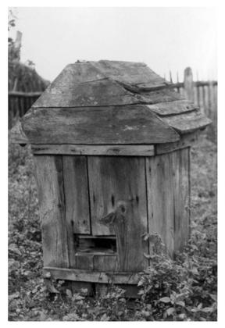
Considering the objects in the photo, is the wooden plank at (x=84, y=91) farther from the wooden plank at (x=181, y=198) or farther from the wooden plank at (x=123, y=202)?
the wooden plank at (x=181, y=198)

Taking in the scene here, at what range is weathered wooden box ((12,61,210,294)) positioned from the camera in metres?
4.26

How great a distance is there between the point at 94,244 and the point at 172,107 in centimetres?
137

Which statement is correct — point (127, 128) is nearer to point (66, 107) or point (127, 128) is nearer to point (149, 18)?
point (66, 107)

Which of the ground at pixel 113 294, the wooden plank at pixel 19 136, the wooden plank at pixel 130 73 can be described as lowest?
the ground at pixel 113 294

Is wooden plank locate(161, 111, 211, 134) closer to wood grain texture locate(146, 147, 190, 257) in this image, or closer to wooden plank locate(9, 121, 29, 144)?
wood grain texture locate(146, 147, 190, 257)

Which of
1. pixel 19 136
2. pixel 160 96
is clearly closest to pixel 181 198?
pixel 160 96

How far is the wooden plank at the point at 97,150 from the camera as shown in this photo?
423 cm

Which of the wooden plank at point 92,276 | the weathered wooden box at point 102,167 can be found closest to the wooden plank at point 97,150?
the weathered wooden box at point 102,167

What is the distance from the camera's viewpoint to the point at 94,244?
4.60 m

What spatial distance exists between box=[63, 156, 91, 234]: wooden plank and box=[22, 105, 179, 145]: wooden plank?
0.18 metres

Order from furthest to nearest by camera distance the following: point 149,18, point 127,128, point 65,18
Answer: point 149,18 < point 65,18 < point 127,128
